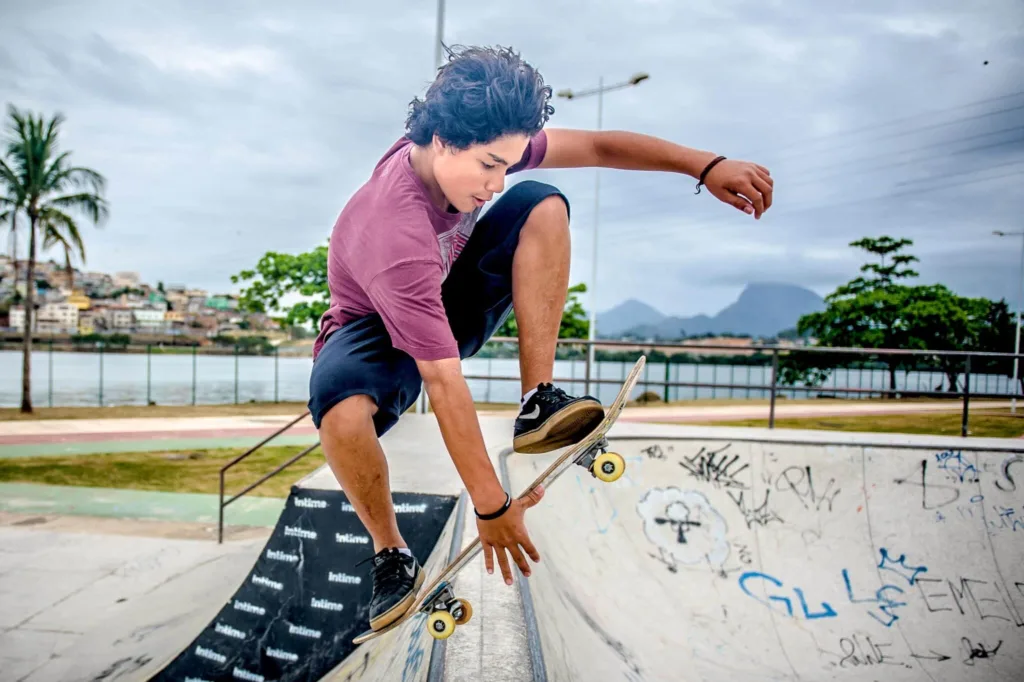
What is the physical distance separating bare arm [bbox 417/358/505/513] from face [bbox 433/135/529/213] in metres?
0.43

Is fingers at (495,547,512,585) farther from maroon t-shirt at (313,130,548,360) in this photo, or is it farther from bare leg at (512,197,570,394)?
bare leg at (512,197,570,394)

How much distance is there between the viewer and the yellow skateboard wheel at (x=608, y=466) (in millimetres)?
1898

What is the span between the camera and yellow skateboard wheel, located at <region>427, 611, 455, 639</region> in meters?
1.87

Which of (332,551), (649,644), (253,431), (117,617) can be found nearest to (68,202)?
(253,431)

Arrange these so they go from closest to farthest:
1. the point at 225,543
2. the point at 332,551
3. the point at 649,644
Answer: the point at 649,644, the point at 332,551, the point at 225,543

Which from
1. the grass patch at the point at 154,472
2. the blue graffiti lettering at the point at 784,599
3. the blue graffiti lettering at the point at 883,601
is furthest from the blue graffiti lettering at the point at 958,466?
the grass patch at the point at 154,472

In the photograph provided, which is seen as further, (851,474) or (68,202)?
(68,202)

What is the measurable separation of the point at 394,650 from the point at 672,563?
2531 millimetres

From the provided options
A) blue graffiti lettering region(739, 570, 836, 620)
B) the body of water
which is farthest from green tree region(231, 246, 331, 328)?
blue graffiti lettering region(739, 570, 836, 620)

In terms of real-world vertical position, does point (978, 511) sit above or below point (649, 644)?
above

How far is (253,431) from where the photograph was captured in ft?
61.0

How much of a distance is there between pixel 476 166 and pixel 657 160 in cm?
75

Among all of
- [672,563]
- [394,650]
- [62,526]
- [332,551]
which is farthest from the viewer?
[62,526]

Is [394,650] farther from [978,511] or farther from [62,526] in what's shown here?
[62,526]
